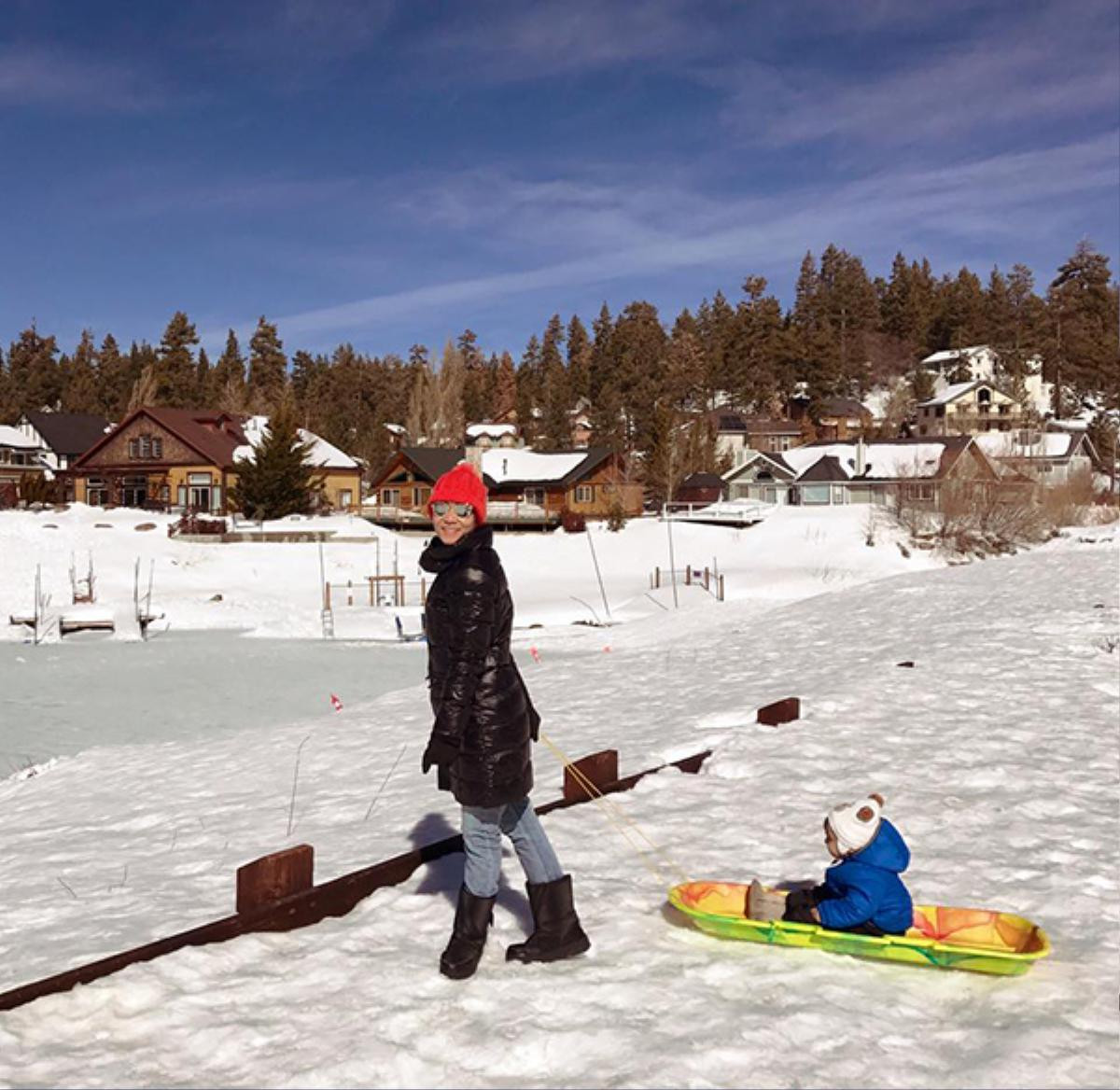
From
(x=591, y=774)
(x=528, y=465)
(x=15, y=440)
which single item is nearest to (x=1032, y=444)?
(x=528, y=465)

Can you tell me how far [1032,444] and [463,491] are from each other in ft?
219

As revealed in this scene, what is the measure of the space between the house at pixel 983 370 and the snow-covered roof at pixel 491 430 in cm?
4654

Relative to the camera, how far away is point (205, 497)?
6119 cm

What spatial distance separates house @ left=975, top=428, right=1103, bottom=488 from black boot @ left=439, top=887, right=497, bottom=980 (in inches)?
2216

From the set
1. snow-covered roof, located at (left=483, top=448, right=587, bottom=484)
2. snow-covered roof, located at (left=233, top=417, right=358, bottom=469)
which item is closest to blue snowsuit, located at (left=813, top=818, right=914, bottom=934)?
snow-covered roof, located at (left=483, top=448, right=587, bottom=484)

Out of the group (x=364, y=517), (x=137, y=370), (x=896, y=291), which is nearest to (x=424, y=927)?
(x=364, y=517)

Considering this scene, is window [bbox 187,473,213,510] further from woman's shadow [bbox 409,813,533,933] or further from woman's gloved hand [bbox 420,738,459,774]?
woman's gloved hand [bbox 420,738,459,774]

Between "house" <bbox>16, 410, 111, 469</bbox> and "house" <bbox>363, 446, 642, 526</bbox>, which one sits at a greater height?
"house" <bbox>16, 410, 111, 469</bbox>

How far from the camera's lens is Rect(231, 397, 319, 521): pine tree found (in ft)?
179

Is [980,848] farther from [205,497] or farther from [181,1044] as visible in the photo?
[205,497]

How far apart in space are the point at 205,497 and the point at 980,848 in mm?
60532

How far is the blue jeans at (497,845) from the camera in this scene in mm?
4531

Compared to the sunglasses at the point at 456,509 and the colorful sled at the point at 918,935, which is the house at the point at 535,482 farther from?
the sunglasses at the point at 456,509

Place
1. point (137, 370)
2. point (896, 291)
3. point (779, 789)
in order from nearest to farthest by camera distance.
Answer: point (779, 789) → point (137, 370) → point (896, 291)
